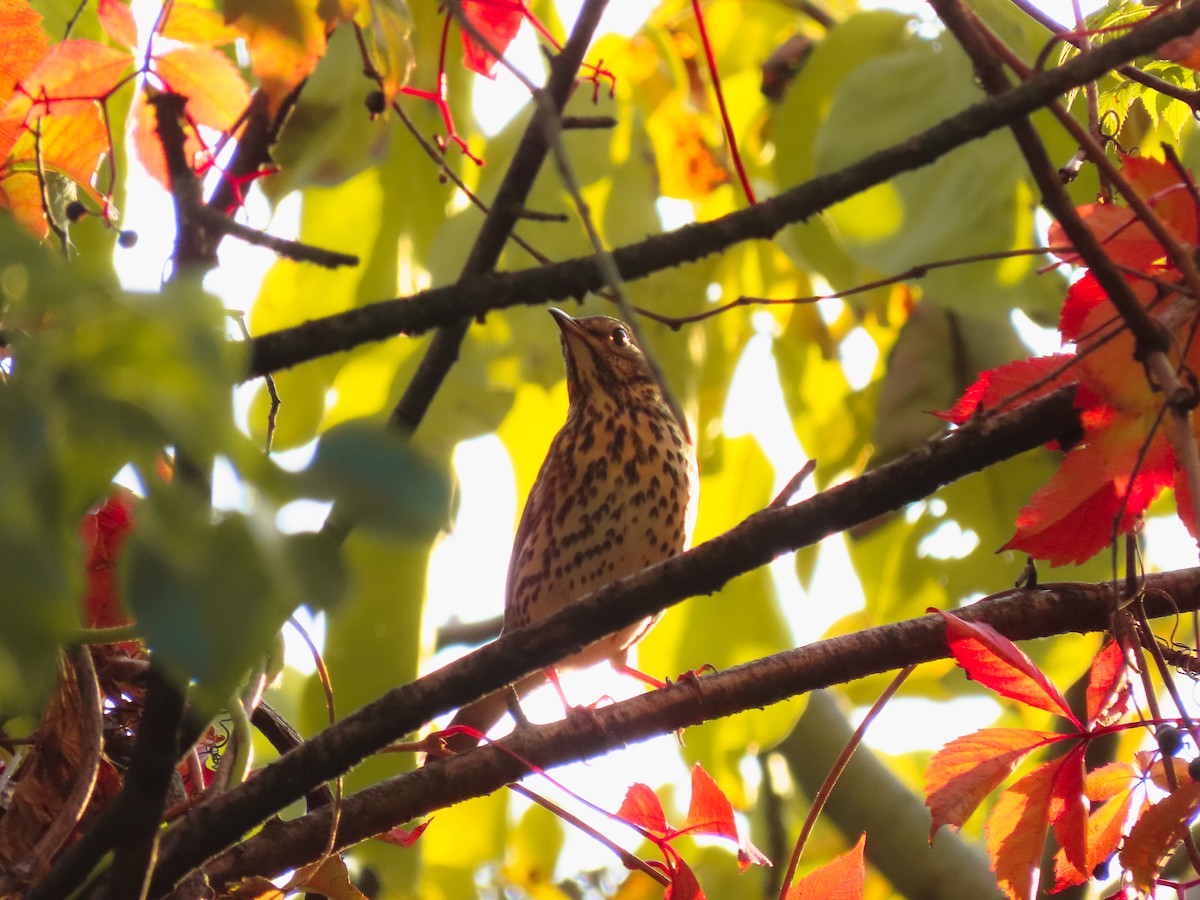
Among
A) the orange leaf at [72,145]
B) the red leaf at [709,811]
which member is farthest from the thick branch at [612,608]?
the orange leaf at [72,145]

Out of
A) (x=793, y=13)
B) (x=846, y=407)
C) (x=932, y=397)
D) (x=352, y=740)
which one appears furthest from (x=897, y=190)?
Answer: (x=352, y=740)

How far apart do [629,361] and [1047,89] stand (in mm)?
2938

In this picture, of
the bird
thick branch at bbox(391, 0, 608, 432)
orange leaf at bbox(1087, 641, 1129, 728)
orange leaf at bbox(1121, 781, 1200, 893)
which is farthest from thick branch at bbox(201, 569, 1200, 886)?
the bird

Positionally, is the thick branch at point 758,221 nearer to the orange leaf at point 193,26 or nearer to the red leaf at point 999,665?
the red leaf at point 999,665

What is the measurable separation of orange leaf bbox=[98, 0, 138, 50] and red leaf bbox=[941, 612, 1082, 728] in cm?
117

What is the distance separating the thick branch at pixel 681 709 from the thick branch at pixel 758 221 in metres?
0.67

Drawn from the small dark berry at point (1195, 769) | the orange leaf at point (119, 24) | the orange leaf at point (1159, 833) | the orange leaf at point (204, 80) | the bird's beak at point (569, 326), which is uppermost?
the bird's beak at point (569, 326)

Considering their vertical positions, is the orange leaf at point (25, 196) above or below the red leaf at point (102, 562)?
above

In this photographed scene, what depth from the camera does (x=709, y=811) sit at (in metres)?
1.89

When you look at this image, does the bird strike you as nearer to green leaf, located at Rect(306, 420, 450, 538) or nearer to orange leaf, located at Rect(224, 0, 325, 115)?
orange leaf, located at Rect(224, 0, 325, 115)

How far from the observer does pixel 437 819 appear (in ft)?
11.2

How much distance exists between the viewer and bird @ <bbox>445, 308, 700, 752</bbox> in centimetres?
356

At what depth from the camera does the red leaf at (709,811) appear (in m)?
1.88

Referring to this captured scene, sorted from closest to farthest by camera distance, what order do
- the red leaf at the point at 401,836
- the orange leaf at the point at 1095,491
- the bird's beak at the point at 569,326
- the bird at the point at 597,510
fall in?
the orange leaf at the point at 1095,491
the red leaf at the point at 401,836
the bird at the point at 597,510
the bird's beak at the point at 569,326
